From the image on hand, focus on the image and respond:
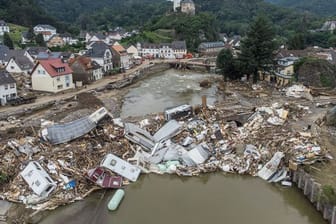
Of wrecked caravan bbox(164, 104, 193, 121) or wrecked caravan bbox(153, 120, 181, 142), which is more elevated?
wrecked caravan bbox(164, 104, 193, 121)

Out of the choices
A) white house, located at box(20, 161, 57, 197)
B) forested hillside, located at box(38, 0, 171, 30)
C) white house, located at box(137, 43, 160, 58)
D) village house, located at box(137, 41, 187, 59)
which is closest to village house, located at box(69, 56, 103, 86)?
white house, located at box(20, 161, 57, 197)

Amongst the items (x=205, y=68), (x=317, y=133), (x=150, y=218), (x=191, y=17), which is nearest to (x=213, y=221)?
(x=150, y=218)

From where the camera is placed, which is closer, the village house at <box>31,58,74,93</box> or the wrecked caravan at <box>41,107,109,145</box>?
the wrecked caravan at <box>41,107,109,145</box>

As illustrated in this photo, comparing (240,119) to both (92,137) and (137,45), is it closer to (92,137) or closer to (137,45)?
(92,137)

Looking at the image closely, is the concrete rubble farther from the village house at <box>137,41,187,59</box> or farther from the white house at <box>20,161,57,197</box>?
the village house at <box>137,41,187,59</box>

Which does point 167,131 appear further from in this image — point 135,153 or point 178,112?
point 178,112

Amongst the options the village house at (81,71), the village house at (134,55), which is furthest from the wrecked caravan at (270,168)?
the village house at (134,55)

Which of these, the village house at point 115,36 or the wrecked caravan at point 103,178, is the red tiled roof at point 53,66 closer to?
the wrecked caravan at point 103,178
